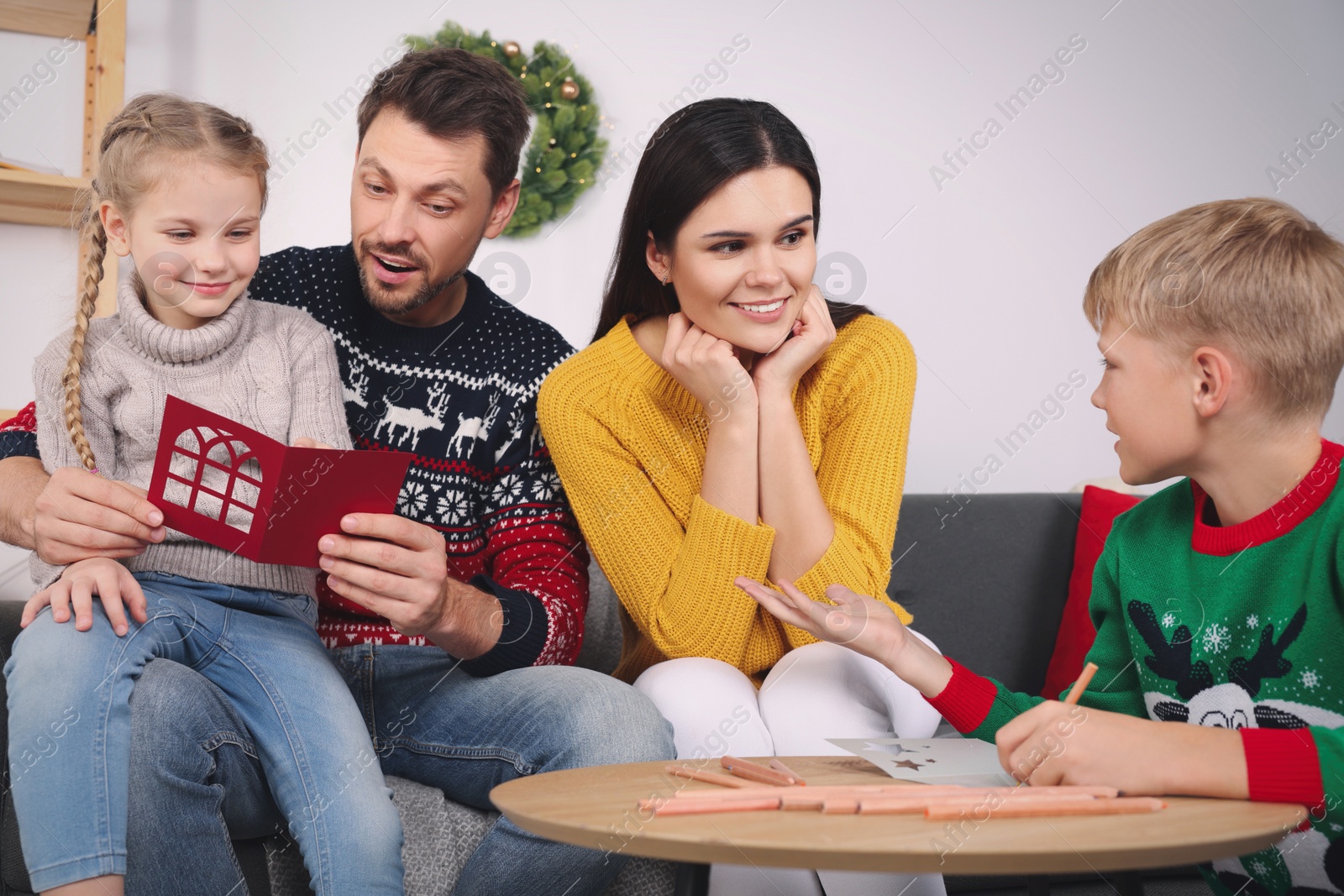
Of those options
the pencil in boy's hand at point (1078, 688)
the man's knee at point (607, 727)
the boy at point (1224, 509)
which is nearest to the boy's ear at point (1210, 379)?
the boy at point (1224, 509)

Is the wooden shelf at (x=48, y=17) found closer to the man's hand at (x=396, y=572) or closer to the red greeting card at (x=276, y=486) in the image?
the red greeting card at (x=276, y=486)

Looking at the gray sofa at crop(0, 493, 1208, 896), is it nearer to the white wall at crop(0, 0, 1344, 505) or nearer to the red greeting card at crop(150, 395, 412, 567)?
the white wall at crop(0, 0, 1344, 505)

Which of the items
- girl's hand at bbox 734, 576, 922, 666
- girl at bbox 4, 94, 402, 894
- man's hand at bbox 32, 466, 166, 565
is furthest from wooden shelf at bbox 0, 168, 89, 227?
girl's hand at bbox 734, 576, 922, 666

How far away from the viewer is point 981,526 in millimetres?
2543

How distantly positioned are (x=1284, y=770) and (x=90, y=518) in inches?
49.4

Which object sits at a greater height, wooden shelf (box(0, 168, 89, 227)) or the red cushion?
wooden shelf (box(0, 168, 89, 227))

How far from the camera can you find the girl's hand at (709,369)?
5.52 ft

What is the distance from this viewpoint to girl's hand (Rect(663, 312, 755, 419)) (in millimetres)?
1682

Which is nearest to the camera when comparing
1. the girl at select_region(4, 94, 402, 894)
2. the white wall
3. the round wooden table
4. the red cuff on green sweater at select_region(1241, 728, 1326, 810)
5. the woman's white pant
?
the round wooden table

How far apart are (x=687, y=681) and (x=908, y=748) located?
1.39ft

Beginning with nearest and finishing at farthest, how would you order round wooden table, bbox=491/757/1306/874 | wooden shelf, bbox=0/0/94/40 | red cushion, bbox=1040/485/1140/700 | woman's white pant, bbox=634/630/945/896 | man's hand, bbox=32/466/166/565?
round wooden table, bbox=491/757/1306/874
man's hand, bbox=32/466/166/565
woman's white pant, bbox=634/630/945/896
red cushion, bbox=1040/485/1140/700
wooden shelf, bbox=0/0/94/40

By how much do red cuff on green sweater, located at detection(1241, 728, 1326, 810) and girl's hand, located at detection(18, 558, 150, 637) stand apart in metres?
1.17

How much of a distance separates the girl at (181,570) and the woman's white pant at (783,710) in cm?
Answer: 40

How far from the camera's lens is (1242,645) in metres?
1.20
